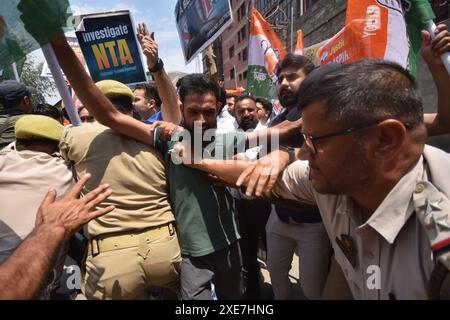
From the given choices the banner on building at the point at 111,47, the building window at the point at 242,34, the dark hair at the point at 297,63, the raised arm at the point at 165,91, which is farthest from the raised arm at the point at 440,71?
the building window at the point at 242,34

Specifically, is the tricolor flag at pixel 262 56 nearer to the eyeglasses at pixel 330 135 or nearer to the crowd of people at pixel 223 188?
the crowd of people at pixel 223 188

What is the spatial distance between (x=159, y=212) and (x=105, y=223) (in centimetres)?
30

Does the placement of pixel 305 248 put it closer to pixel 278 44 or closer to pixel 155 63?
pixel 155 63

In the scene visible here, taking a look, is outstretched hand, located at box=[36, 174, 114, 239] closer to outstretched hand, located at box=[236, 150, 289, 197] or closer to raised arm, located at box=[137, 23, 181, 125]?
outstretched hand, located at box=[236, 150, 289, 197]

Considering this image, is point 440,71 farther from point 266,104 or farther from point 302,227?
point 266,104

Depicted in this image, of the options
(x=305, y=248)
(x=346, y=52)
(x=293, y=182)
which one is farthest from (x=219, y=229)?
(x=346, y=52)

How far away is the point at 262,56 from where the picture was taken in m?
4.44

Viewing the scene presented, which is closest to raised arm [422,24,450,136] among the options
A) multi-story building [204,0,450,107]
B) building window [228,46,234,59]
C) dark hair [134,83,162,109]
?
dark hair [134,83,162,109]

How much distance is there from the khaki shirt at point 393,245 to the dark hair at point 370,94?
0.68 feet

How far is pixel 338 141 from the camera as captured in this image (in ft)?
3.91

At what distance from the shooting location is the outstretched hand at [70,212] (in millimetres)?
1345

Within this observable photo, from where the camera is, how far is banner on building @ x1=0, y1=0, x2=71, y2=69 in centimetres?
136

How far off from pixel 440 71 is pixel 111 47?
9.79 feet

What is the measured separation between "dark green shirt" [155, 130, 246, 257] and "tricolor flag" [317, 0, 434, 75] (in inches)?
53.8
